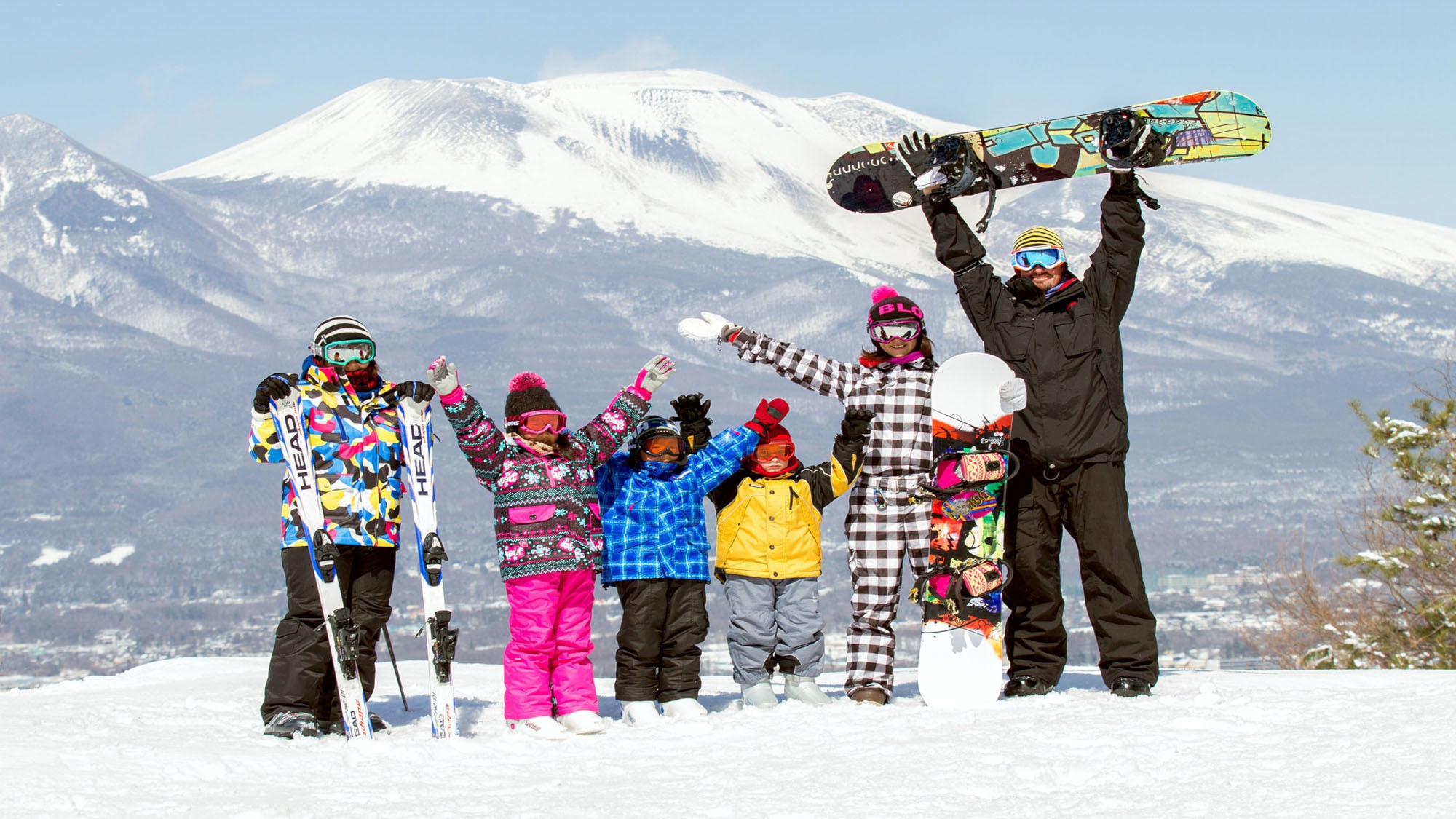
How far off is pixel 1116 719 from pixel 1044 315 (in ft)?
7.00

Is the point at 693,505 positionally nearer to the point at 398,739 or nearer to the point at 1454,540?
the point at 398,739

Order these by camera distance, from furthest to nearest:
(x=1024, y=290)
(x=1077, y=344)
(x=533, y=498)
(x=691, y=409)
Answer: (x=691, y=409)
(x=1024, y=290)
(x=1077, y=344)
(x=533, y=498)

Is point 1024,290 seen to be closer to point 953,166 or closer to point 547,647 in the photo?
point 953,166

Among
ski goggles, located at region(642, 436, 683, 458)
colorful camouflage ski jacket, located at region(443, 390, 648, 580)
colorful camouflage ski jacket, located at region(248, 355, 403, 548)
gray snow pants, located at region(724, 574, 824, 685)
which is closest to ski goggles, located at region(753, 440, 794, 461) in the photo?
ski goggles, located at region(642, 436, 683, 458)

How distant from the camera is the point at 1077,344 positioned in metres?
6.21

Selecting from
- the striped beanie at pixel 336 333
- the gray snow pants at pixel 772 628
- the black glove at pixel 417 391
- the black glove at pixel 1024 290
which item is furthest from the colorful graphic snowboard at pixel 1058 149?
the striped beanie at pixel 336 333

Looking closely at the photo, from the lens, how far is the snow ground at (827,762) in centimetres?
403

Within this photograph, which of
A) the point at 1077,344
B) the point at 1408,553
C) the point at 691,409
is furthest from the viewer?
the point at 1408,553

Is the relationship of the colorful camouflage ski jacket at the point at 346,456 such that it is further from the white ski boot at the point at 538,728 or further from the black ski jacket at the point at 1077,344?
the black ski jacket at the point at 1077,344

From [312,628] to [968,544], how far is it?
10.2ft

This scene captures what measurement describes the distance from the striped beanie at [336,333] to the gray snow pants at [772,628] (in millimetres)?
2184

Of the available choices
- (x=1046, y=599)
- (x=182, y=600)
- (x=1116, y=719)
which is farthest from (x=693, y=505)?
(x=182, y=600)

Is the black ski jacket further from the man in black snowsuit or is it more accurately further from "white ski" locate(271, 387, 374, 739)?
"white ski" locate(271, 387, 374, 739)

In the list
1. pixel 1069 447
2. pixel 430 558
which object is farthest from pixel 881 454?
pixel 430 558
